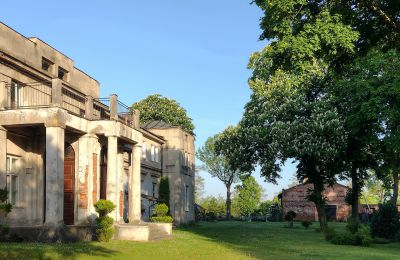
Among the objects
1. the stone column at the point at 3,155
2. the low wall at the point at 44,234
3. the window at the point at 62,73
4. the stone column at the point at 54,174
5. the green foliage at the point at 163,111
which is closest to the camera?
the low wall at the point at 44,234

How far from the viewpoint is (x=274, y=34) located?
43.8 ft

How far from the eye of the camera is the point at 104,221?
22938 mm

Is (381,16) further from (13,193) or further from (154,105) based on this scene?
(154,105)

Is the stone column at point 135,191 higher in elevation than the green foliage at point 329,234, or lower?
higher

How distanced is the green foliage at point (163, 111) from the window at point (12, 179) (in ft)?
150

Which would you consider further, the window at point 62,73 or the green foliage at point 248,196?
the green foliage at point 248,196

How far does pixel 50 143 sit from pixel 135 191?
324 inches

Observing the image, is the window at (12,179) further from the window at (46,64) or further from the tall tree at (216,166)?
the tall tree at (216,166)

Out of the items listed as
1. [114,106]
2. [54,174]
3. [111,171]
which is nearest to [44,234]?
[54,174]

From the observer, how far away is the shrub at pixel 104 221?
22.8 meters

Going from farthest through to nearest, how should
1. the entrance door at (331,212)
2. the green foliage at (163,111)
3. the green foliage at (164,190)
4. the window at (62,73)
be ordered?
1. the entrance door at (331,212)
2. the green foliage at (163,111)
3. the green foliage at (164,190)
4. the window at (62,73)

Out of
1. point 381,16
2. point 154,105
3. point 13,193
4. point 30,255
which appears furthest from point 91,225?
point 154,105

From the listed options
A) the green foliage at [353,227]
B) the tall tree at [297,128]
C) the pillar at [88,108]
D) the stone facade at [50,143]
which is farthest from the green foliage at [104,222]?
the green foliage at [353,227]

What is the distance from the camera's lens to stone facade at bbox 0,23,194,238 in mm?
21578
